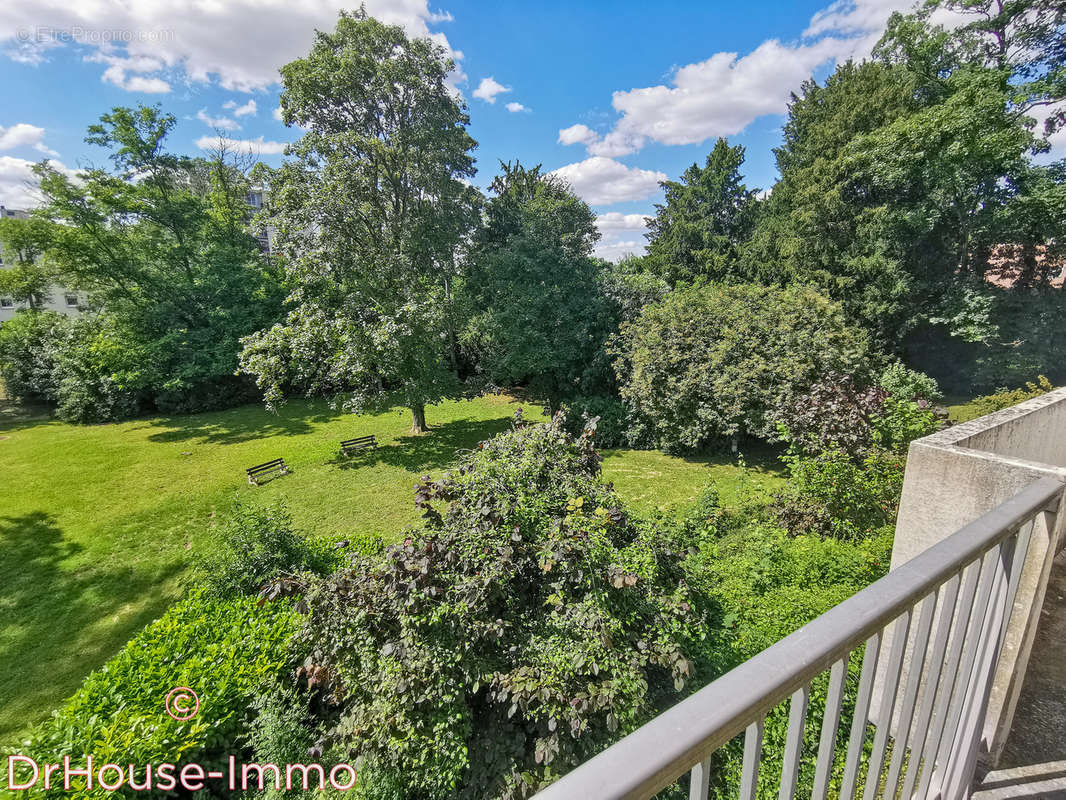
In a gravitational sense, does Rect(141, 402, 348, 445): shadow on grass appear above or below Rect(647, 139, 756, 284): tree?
below

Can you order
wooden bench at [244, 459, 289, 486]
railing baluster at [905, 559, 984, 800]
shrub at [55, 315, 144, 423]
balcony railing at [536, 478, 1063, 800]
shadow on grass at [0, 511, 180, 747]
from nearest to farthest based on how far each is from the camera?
balcony railing at [536, 478, 1063, 800], railing baluster at [905, 559, 984, 800], shadow on grass at [0, 511, 180, 747], wooden bench at [244, 459, 289, 486], shrub at [55, 315, 144, 423]

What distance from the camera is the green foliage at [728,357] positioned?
31.2 feet

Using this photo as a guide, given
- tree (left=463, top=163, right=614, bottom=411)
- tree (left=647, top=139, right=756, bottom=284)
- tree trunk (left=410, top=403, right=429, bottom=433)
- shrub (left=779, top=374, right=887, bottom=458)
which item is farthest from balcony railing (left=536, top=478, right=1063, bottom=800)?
tree (left=647, top=139, right=756, bottom=284)

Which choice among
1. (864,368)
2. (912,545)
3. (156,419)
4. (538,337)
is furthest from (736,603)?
(156,419)

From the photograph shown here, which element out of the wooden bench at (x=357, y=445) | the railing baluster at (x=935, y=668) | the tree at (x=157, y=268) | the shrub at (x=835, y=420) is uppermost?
the tree at (x=157, y=268)

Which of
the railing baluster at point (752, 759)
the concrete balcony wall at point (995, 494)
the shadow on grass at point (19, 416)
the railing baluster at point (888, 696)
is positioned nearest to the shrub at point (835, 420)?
the concrete balcony wall at point (995, 494)

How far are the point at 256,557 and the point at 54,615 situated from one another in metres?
4.05

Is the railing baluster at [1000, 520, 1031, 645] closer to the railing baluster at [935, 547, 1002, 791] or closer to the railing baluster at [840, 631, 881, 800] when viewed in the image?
the railing baluster at [935, 547, 1002, 791]

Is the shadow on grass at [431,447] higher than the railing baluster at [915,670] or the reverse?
the reverse

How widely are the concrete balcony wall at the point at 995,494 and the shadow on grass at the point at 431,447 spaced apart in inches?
336

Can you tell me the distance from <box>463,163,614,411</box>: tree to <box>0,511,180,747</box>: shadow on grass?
29.7 feet

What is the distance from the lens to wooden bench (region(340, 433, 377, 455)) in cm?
1255

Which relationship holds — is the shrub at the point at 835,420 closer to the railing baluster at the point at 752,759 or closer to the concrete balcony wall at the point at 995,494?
the concrete balcony wall at the point at 995,494

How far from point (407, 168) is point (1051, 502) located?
13218 mm
